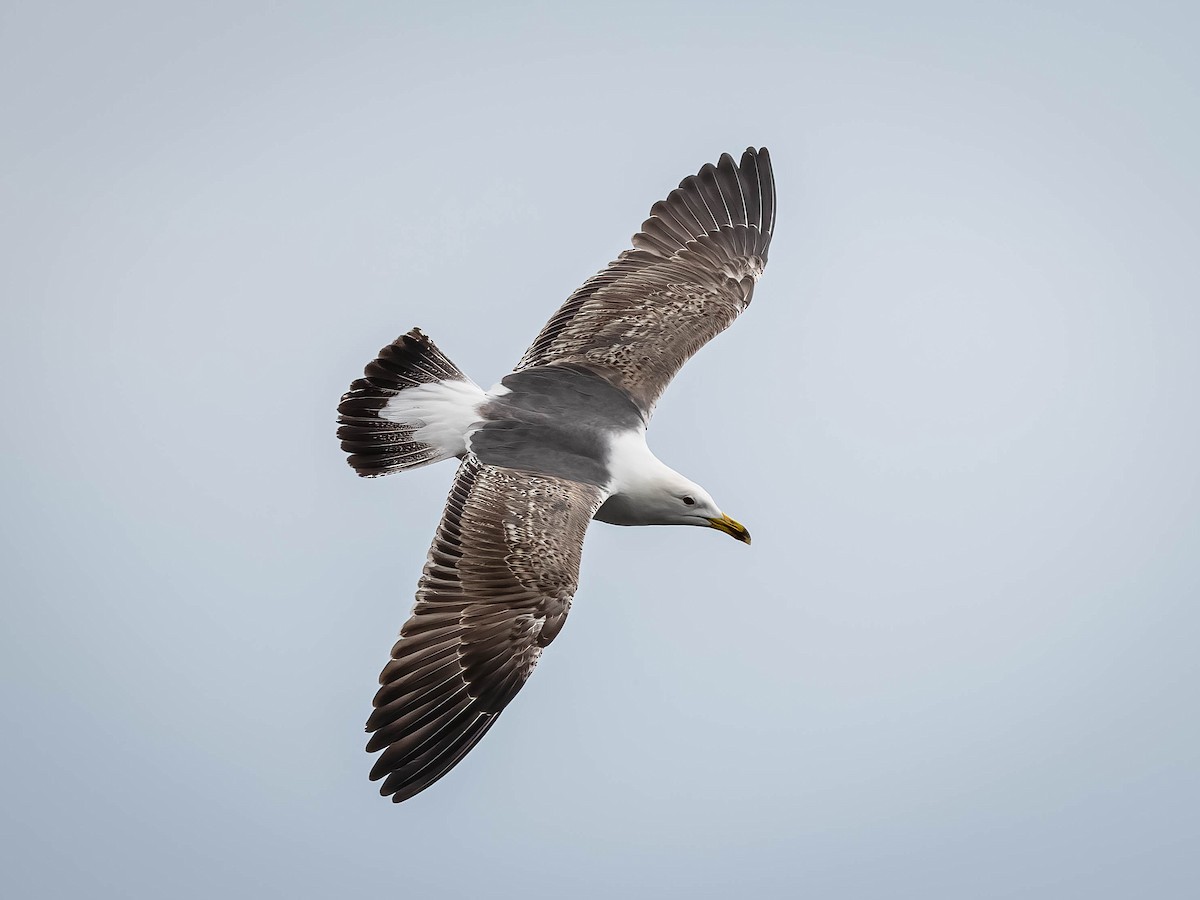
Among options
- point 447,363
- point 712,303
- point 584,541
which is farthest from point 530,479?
point 712,303

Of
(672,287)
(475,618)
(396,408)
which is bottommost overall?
(475,618)

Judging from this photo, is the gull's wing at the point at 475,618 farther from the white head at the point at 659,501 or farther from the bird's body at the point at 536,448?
the white head at the point at 659,501

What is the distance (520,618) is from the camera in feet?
25.1

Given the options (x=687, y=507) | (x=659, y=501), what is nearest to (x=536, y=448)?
(x=659, y=501)

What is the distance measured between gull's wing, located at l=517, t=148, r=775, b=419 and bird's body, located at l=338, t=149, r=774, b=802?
0.01 meters

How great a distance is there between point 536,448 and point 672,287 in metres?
2.11

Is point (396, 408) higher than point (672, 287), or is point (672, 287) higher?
point (672, 287)

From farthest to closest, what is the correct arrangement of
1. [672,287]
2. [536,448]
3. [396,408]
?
[672,287], [396,408], [536,448]

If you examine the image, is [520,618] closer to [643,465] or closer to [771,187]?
[643,465]

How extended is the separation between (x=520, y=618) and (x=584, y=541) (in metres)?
0.60

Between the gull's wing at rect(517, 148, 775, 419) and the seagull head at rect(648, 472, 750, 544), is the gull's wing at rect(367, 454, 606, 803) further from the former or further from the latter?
the gull's wing at rect(517, 148, 775, 419)

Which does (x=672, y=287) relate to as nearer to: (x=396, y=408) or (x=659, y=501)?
(x=659, y=501)

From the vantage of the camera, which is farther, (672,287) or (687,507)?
(672,287)

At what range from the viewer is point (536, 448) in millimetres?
8469
